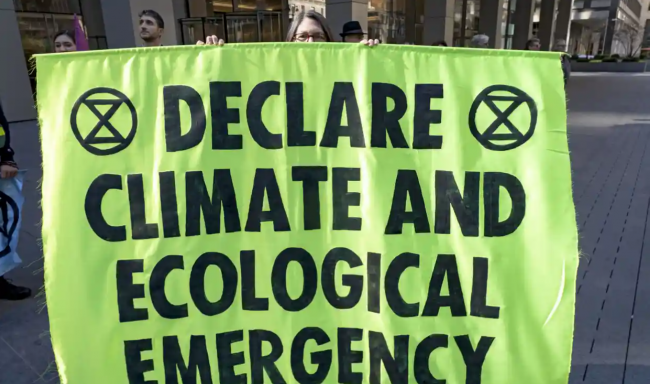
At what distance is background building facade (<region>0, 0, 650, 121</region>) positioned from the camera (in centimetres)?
1046

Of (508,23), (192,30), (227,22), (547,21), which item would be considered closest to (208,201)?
(227,22)

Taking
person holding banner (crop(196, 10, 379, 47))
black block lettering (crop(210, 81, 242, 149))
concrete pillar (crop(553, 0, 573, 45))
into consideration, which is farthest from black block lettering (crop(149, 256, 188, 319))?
concrete pillar (crop(553, 0, 573, 45))

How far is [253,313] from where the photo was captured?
1785mm

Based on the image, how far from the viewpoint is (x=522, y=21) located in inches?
1041

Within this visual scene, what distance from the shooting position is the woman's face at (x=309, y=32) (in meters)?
2.42

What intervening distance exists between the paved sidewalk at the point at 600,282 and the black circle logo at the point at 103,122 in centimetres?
95

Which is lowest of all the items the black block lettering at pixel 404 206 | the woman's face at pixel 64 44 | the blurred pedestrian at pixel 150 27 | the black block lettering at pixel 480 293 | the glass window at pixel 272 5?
the black block lettering at pixel 480 293

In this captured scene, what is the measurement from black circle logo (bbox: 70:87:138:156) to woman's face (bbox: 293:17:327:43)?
1.04 m

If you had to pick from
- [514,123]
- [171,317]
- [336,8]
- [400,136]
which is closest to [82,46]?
[171,317]

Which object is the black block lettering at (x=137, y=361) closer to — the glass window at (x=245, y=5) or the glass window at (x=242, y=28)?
the glass window at (x=242, y=28)

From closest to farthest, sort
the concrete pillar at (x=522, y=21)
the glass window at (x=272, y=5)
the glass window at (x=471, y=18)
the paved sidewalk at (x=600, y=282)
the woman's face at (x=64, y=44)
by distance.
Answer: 1. the paved sidewalk at (x=600, y=282)
2. the woman's face at (x=64, y=44)
3. the glass window at (x=272, y=5)
4. the glass window at (x=471, y=18)
5. the concrete pillar at (x=522, y=21)

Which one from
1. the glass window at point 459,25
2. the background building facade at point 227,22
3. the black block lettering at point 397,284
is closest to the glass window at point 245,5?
the background building facade at point 227,22

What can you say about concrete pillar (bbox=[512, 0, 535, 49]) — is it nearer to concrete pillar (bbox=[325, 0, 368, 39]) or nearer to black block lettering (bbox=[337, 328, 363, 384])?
concrete pillar (bbox=[325, 0, 368, 39])

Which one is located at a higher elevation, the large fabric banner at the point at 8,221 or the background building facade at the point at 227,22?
the background building facade at the point at 227,22
